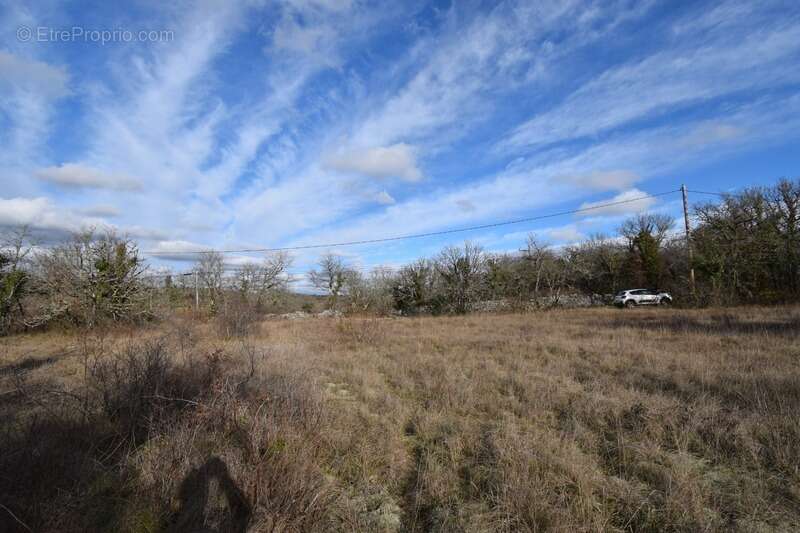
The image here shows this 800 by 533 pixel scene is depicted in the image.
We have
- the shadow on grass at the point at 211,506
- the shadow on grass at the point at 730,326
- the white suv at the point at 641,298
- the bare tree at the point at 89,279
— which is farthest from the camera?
the white suv at the point at 641,298

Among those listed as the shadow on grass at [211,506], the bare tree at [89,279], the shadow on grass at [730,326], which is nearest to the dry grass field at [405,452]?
the shadow on grass at [211,506]

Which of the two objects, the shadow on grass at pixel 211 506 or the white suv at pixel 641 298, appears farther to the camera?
the white suv at pixel 641 298

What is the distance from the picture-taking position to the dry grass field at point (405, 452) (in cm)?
259

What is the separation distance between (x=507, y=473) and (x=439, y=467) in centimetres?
64

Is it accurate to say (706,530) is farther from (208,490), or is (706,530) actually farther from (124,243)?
(124,243)

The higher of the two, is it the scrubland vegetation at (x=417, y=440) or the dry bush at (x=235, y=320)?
the dry bush at (x=235, y=320)

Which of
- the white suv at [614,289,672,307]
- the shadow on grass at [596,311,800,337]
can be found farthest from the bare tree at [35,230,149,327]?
the white suv at [614,289,672,307]

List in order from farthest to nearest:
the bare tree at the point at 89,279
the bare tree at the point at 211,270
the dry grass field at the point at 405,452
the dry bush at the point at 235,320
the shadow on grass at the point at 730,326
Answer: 1. the bare tree at the point at 211,270
2. the bare tree at the point at 89,279
3. the dry bush at the point at 235,320
4. the shadow on grass at the point at 730,326
5. the dry grass field at the point at 405,452

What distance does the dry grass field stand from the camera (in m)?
2.59

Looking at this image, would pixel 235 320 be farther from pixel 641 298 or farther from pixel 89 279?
pixel 641 298

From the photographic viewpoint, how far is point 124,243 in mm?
16922

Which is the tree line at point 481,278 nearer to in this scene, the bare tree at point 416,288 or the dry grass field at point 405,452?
the bare tree at point 416,288

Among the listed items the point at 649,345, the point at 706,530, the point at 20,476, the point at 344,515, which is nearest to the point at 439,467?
the point at 344,515

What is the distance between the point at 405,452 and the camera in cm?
389
